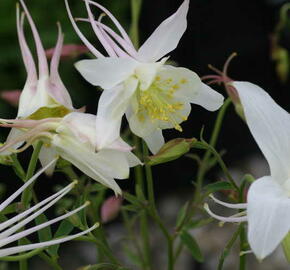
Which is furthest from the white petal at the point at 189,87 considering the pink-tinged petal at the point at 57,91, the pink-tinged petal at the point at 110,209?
the pink-tinged petal at the point at 110,209

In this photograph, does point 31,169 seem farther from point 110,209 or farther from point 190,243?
point 110,209

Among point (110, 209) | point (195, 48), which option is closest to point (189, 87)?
point (110, 209)

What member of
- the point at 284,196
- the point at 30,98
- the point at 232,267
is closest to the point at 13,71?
the point at 232,267

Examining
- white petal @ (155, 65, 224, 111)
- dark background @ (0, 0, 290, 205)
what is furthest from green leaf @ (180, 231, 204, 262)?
dark background @ (0, 0, 290, 205)

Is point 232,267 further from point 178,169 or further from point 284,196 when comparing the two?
point 284,196

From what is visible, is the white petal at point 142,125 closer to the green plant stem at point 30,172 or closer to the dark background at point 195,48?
the green plant stem at point 30,172

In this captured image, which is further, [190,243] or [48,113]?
[190,243]

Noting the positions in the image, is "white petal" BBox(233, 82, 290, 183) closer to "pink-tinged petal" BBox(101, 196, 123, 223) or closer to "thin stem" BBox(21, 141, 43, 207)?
"thin stem" BBox(21, 141, 43, 207)

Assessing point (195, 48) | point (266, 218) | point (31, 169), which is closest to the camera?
point (266, 218)
